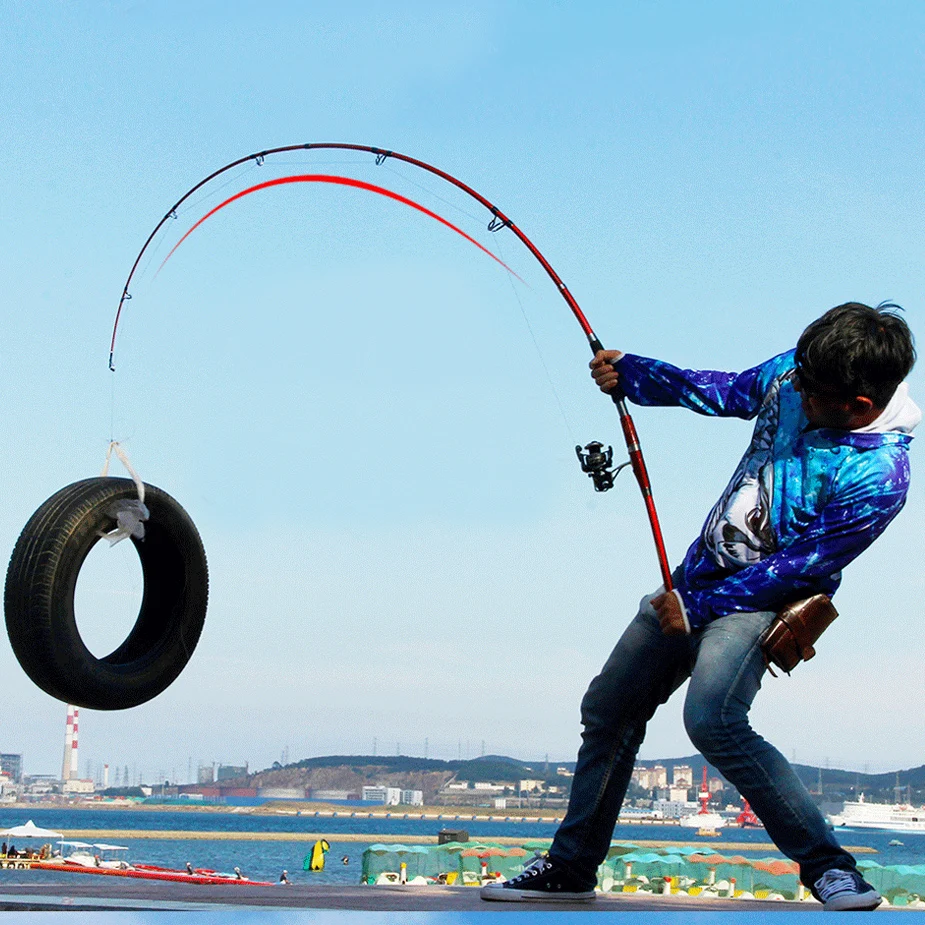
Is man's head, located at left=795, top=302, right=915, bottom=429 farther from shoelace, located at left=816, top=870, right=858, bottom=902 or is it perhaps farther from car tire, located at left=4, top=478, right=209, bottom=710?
car tire, located at left=4, top=478, right=209, bottom=710

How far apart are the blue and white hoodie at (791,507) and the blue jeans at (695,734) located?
0.11 m

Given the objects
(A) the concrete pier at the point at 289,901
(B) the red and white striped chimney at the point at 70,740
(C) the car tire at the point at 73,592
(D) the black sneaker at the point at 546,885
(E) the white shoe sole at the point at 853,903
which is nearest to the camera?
(A) the concrete pier at the point at 289,901

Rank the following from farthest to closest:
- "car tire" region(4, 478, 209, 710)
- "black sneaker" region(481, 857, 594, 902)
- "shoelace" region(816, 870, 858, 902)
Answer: "car tire" region(4, 478, 209, 710), "black sneaker" region(481, 857, 594, 902), "shoelace" region(816, 870, 858, 902)

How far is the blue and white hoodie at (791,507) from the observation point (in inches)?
148

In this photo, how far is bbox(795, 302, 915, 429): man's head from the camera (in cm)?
367

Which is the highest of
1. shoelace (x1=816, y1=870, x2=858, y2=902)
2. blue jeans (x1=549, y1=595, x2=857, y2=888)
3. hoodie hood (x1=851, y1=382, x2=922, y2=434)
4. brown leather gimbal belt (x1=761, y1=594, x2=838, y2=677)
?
hoodie hood (x1=851, y1=382, x2=922, y2=434)

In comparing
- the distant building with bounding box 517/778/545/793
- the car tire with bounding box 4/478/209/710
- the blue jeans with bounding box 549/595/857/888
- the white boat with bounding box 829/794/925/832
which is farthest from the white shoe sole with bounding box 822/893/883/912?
the distant building with bounding box 517/778/545/793

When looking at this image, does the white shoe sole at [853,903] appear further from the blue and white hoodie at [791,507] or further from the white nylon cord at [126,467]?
the white nylon cord at [126,467]

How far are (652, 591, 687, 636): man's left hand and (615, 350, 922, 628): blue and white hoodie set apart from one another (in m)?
0.04

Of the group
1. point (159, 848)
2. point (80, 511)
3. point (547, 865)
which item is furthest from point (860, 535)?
point (159, 848)

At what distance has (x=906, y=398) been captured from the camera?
152 inches

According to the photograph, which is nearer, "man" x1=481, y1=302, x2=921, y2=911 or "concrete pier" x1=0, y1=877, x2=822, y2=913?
"concrete pier" x1=0, y1=877, x2=822, y2=913

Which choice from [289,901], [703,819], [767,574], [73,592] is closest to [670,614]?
[767,574]

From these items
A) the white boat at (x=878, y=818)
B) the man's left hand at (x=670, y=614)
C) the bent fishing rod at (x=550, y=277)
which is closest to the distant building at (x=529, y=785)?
the white boat at (x=878, y=818)
